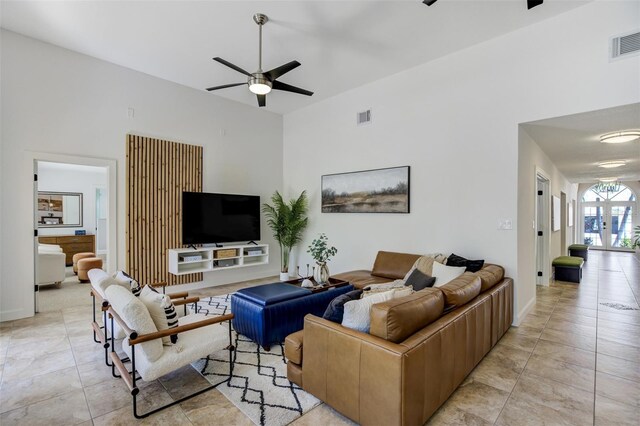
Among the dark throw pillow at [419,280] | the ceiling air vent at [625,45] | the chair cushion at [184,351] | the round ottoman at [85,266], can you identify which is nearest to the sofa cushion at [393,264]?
the dark throw pillow at [419,280]

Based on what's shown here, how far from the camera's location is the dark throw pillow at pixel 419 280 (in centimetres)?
343

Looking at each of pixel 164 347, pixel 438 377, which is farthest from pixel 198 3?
pixel 438 377

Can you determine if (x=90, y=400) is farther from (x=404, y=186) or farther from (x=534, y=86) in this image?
(x=534, y=86)

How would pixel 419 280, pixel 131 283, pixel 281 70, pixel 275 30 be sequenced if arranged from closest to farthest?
1. pixel 131 283
2. pixel 281 70
3. pixel 419 280
4. pixel 275 30

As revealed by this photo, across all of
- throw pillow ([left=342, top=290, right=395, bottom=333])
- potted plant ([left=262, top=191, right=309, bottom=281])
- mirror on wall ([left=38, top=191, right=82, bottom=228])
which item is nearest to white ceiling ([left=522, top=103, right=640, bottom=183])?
throw pillow ([left=342, top=290, right=395, bottom=333])

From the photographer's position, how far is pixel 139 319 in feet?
6.82

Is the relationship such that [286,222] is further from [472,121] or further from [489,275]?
[489,275]

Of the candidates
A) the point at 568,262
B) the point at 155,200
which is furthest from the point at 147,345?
the point at 568,262

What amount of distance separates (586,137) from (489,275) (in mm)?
2908

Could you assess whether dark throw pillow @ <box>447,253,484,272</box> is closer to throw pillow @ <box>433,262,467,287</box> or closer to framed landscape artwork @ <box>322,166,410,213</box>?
throw pillow @ <box>433,262,467,287</box>

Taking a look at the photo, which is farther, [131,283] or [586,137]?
[586,137]

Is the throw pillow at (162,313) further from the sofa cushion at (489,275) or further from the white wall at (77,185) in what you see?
the white wall at (77,185)

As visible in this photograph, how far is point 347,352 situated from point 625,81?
3.78 metres

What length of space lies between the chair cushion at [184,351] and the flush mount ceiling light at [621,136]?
17.6 ft
